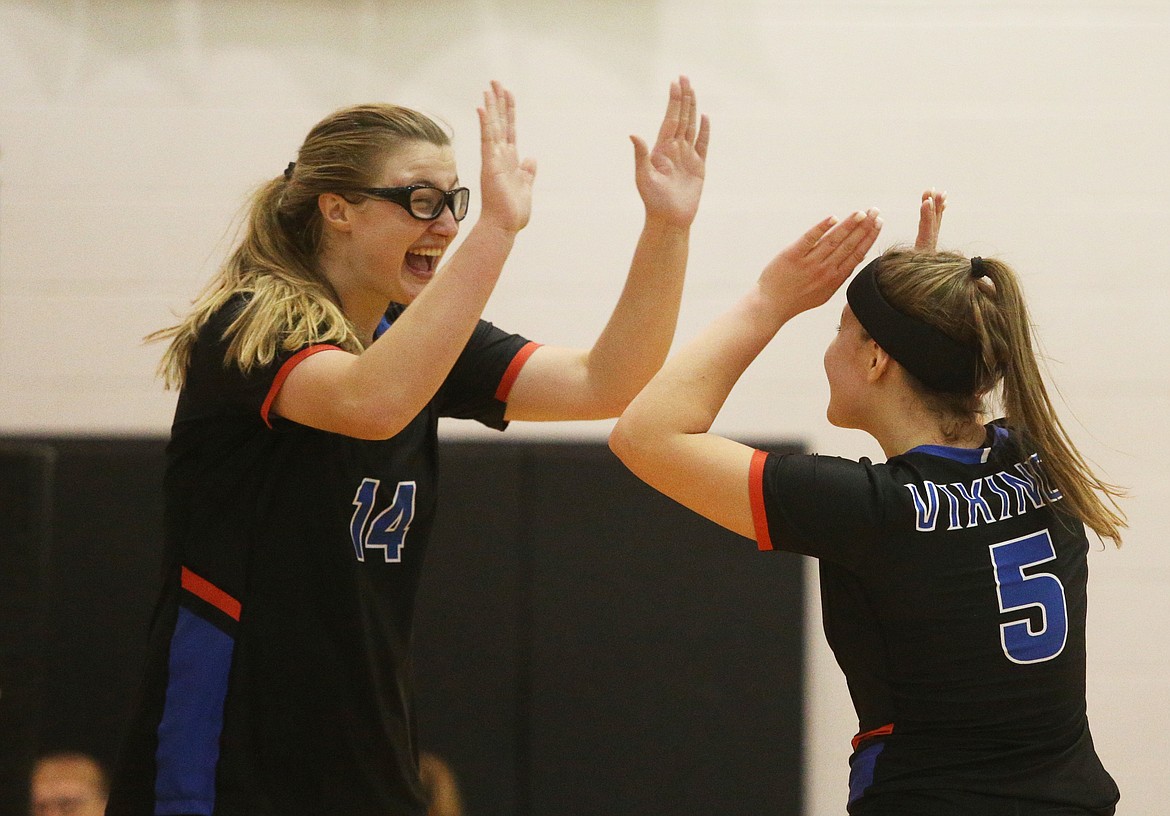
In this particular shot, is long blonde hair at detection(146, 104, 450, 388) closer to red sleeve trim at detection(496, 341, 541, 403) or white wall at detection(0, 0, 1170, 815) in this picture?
red sleeve trim at detection(496, 341, 541, 403)

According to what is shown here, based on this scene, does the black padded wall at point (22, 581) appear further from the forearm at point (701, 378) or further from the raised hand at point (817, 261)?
the raised hand at point (817, 261)

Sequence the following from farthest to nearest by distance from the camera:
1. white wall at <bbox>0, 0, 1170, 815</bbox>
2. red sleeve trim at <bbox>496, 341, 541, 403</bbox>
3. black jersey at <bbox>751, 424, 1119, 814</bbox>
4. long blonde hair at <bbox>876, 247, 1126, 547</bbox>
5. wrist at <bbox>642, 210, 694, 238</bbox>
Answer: white wall at <bbox>0, 0, 1170, 815</bbox> → red sleeve trim at <bbox>496, 341, 541, 403</bbox> → wrist at <bbox>642, 210, 694, 238</bbox> → long blonde hair at <bbox>876, 247, 1126, 547</bbox> → black jersey at <bbox>751, 424, 1119, 814</bbox>

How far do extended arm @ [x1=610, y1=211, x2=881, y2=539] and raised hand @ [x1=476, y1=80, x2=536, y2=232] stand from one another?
0.32 meters

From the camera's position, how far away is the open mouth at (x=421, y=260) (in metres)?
1.98

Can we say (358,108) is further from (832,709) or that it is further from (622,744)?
(832,709)

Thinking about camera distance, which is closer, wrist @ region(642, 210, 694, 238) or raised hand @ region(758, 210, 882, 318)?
raised hand @ region(758, 210, 882, 318)

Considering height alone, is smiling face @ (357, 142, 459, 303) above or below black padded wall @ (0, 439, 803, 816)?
above

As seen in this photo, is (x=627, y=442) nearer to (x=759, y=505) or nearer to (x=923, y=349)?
(x=759, y=505)

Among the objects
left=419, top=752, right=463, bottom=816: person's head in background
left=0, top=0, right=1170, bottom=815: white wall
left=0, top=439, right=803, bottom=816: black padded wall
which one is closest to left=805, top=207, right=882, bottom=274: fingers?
left=0, top=439, right=803, bottom=816: black padded wall

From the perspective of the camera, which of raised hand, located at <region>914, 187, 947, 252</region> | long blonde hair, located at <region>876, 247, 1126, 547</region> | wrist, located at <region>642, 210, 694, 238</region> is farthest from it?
wrist, located at <region>642, 210, 694, 238</region>

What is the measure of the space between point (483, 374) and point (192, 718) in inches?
30.3

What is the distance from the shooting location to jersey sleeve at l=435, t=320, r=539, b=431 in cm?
209

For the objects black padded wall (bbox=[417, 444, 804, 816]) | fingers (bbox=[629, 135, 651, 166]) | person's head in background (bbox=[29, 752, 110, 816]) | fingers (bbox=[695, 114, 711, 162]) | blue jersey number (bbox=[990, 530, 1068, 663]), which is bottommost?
person's head in background (bbox=[29, 752, 110, 816])

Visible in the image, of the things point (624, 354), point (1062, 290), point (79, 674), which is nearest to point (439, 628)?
point (79, 674)
